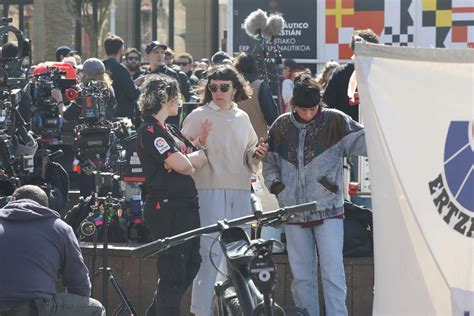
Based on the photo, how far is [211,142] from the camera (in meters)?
7.18

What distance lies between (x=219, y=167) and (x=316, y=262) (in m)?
0.91

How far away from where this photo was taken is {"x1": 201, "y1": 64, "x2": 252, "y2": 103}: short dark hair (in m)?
7.22

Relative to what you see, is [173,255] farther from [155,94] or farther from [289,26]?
[289,26]

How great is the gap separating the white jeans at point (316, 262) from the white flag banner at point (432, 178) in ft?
7.46

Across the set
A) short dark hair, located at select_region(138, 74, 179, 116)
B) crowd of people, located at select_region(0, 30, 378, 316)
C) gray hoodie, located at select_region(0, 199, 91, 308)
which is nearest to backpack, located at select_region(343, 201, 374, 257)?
crowd of people, located at select_region(0, 30, 378, 316)

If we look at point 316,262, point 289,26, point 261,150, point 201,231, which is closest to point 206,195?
point 261,150

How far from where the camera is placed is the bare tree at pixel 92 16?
25.6m

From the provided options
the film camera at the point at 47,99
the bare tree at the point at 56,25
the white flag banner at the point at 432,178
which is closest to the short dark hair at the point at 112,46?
the film camera at the point at 47,99

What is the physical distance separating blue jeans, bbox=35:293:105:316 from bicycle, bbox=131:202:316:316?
138cm

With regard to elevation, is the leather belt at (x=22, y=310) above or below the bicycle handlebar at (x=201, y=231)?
below

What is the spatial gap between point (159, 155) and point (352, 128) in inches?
47.9

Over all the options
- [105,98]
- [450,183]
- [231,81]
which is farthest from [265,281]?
[105,98]

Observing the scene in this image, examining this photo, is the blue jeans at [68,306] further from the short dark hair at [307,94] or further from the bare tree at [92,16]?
the bare tree at [92,16]

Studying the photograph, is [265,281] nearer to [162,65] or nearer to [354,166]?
[354,166]
